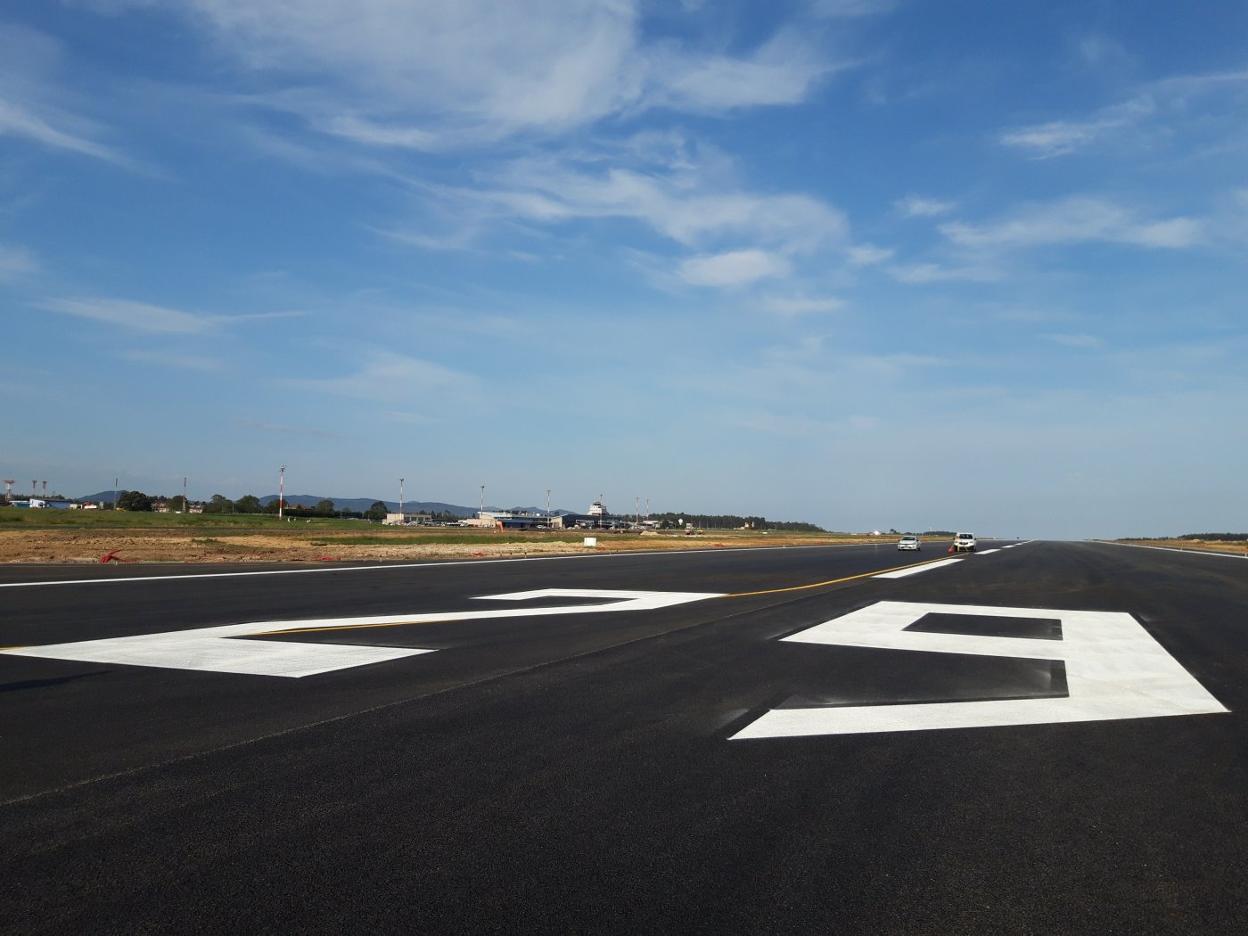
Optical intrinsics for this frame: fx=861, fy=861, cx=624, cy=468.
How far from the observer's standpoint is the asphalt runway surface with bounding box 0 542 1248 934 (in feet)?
11.1

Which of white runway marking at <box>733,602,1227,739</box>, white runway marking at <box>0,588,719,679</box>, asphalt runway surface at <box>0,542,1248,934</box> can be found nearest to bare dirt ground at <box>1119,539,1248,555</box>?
white runway marking at <box>733,602,1227,739</box>

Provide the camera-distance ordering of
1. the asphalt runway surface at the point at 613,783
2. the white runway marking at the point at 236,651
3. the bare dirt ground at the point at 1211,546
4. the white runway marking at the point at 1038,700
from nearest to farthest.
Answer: the asphalt runway surface at the point at 613,783
the white runway marking at the point at 1038,700
the white runway marking at the point at 236,651
the bare dirt ground at the point at 1211,546

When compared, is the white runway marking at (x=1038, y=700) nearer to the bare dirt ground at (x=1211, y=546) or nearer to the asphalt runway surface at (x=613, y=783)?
the asphalt runway surface at (x=613, y=783)

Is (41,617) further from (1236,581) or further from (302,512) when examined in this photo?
(302,512)

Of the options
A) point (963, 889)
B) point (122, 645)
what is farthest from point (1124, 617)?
point (122, 645)

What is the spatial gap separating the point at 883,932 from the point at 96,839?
341cm

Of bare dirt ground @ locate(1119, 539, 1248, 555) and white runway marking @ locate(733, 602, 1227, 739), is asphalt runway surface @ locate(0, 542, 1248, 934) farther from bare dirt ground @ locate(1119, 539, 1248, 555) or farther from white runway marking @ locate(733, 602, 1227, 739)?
bare dirt ground @ locate(1119, 539, 1248, 555)

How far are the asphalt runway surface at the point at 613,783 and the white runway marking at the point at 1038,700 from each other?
0.17 ft

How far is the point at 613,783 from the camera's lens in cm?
482

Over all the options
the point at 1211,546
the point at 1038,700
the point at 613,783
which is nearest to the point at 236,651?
the point at 613,783

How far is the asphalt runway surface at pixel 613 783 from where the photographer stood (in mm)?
3385

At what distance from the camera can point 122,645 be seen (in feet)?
31.3

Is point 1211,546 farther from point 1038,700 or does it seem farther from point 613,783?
point 613,783

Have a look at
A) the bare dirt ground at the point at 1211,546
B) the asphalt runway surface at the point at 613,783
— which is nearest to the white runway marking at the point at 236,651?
the asphalt runway surface at the point at 613,783
